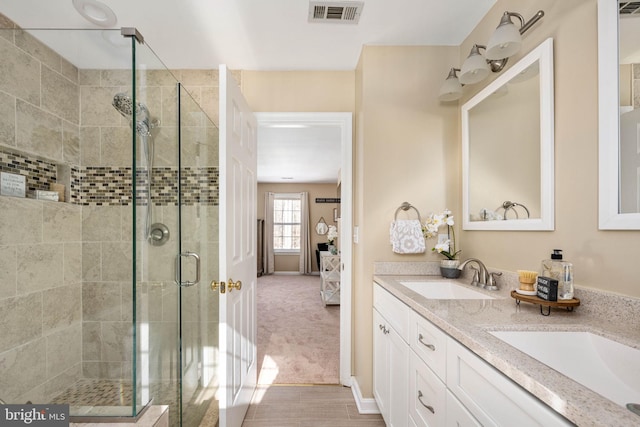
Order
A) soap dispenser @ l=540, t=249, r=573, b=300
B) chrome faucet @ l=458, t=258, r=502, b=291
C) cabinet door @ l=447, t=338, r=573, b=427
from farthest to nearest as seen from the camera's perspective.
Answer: chrome faucet @ l=458, t=258, r=502, b=291 < soap dispenser @ l=540, t=249, r=573, b=300 < cabinet door @ l=447, t=338, r=573, b=427

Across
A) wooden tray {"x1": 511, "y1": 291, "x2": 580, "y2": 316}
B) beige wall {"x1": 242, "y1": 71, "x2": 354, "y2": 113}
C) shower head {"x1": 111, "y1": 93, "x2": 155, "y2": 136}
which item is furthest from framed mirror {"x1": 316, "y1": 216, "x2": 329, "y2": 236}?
wooden tray {"x1": 511, "y1": 291, "x2": 580, "y2": 316}

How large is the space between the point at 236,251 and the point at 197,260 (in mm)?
217

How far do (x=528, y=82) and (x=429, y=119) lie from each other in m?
0.72

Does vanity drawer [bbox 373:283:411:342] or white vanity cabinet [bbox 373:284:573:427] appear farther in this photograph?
vanity drawer [bbox 373:283:411:342]

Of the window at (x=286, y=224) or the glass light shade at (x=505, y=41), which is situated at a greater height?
the glass light shade at (x=505, y=41)

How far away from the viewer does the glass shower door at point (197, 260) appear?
175 cm

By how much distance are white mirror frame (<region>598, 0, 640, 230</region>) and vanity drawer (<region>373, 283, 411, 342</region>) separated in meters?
0.83

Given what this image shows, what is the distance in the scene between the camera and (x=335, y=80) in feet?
7.95

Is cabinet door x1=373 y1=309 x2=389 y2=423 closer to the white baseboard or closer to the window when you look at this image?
the white baseboard

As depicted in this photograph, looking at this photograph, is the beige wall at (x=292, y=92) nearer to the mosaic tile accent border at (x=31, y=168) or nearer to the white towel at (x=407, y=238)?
the white towel at (x=407, y=238)

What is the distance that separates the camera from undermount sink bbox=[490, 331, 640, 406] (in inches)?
32.4

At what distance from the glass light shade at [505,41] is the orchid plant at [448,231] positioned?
96 cm

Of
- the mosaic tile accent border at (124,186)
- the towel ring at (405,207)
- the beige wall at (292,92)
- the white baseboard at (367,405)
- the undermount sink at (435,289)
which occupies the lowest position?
the white baseboard at (367,405)

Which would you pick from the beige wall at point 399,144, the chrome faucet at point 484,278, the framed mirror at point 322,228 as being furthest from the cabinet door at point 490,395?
the framed mirror at point 322,228
